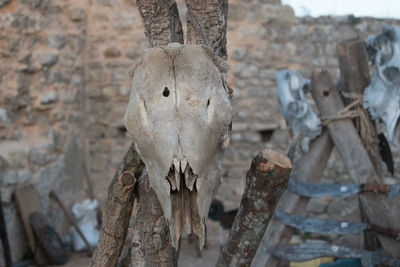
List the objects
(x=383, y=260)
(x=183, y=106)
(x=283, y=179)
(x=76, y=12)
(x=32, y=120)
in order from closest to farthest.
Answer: (x=183, y=106) < (x=283, y=179) < (x=383, y=260) < (x=32, y=120) < (x=76, y=12)

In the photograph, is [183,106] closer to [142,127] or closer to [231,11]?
[142,127]

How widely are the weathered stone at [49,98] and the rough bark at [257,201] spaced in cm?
336

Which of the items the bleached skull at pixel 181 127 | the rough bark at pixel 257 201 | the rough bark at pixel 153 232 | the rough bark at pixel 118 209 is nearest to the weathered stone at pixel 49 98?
the rough bark at pixel 118 209

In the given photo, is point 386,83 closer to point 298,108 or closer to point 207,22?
point 298,108

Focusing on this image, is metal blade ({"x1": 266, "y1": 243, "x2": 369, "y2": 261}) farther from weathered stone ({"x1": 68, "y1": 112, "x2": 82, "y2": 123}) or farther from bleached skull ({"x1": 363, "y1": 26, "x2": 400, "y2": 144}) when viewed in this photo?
weathered stone ({"x1": 68, "y1": 112, "x2": 82, "y2": 123})

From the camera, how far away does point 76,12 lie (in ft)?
16.4

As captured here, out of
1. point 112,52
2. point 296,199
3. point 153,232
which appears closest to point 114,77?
point 112,52

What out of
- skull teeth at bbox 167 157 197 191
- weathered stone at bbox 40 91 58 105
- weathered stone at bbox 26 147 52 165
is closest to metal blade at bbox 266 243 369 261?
skull teeth at bbox 167 157 197 191

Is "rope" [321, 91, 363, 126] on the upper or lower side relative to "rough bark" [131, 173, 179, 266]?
upper

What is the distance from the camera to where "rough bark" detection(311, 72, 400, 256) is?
254 centimetres

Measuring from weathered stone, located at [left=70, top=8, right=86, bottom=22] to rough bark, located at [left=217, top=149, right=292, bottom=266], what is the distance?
3.96 metres

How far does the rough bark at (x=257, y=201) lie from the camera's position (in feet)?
5.23

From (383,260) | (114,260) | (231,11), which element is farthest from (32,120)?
(383,260)

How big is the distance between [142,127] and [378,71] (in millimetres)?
1813
